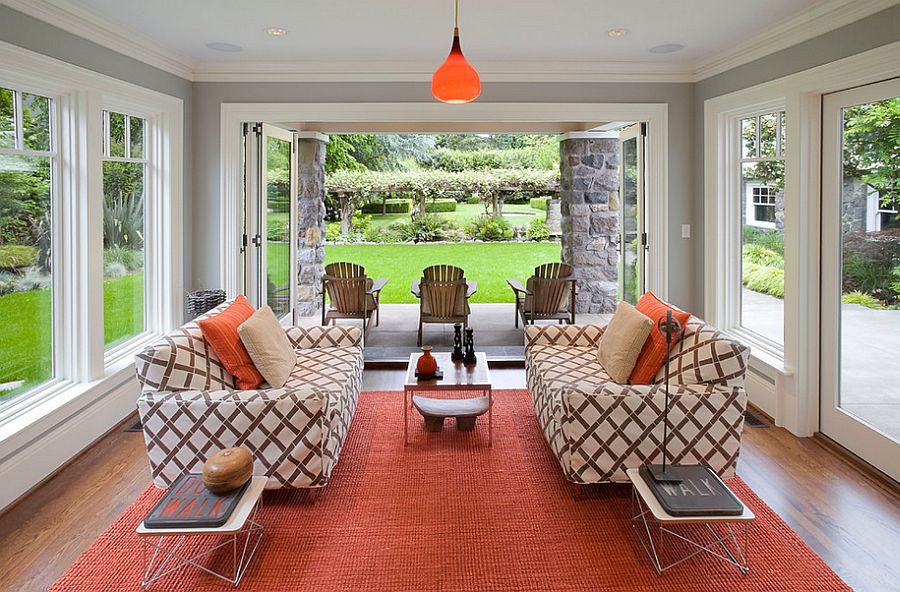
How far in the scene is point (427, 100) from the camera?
5398 mm

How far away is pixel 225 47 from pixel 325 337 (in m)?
2.19

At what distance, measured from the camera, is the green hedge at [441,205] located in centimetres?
1195

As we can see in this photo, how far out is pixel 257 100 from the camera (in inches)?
213

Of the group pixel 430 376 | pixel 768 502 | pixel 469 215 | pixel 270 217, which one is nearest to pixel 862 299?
pixel 768 502

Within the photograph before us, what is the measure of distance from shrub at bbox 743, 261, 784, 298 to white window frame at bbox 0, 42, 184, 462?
4.31 m

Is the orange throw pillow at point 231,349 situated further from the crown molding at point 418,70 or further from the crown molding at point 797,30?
the crown molding at point 797,30

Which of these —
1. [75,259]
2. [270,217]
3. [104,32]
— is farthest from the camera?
[270,217]

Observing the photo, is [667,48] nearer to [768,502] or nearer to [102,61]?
[768,502]

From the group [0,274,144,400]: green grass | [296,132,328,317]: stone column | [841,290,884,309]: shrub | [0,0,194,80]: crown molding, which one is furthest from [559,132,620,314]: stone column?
[0,274,144,400]: green grass

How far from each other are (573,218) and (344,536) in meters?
5.53

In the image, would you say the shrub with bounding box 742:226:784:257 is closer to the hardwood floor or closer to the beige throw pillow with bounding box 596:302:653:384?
the hardwood floor

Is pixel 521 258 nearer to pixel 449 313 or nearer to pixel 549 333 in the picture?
pixel 449 313

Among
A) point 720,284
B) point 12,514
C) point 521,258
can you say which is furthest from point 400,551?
point 521,258

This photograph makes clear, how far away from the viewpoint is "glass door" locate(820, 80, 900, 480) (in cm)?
346
